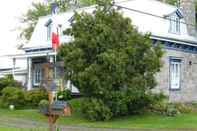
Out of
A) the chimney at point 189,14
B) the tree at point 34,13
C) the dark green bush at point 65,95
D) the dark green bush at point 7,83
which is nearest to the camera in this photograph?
the dark green bush at point 65,95

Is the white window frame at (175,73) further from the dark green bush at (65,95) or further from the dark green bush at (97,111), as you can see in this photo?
the dark green bush at (97,111)

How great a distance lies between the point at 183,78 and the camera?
3991 cm

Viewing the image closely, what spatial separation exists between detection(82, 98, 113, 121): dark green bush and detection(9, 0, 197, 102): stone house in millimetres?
7329

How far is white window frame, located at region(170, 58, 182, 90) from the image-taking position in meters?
38.6

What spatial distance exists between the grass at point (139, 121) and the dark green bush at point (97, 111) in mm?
368

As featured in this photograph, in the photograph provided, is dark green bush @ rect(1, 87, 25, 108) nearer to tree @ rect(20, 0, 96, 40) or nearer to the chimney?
the chimney

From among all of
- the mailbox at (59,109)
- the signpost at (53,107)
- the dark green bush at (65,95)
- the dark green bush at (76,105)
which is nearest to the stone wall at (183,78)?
the dark green bush at (76,105)

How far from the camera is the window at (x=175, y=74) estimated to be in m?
38.6

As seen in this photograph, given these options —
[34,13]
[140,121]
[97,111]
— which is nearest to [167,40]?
[140,121]

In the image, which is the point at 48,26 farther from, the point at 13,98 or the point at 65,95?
the point at 13,98

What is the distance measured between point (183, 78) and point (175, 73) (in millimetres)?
1047

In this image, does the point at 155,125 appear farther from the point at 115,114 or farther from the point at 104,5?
the point at 104,5

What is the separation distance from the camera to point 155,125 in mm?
26688

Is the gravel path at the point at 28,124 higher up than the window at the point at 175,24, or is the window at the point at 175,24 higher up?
the window at the point at 175,24
